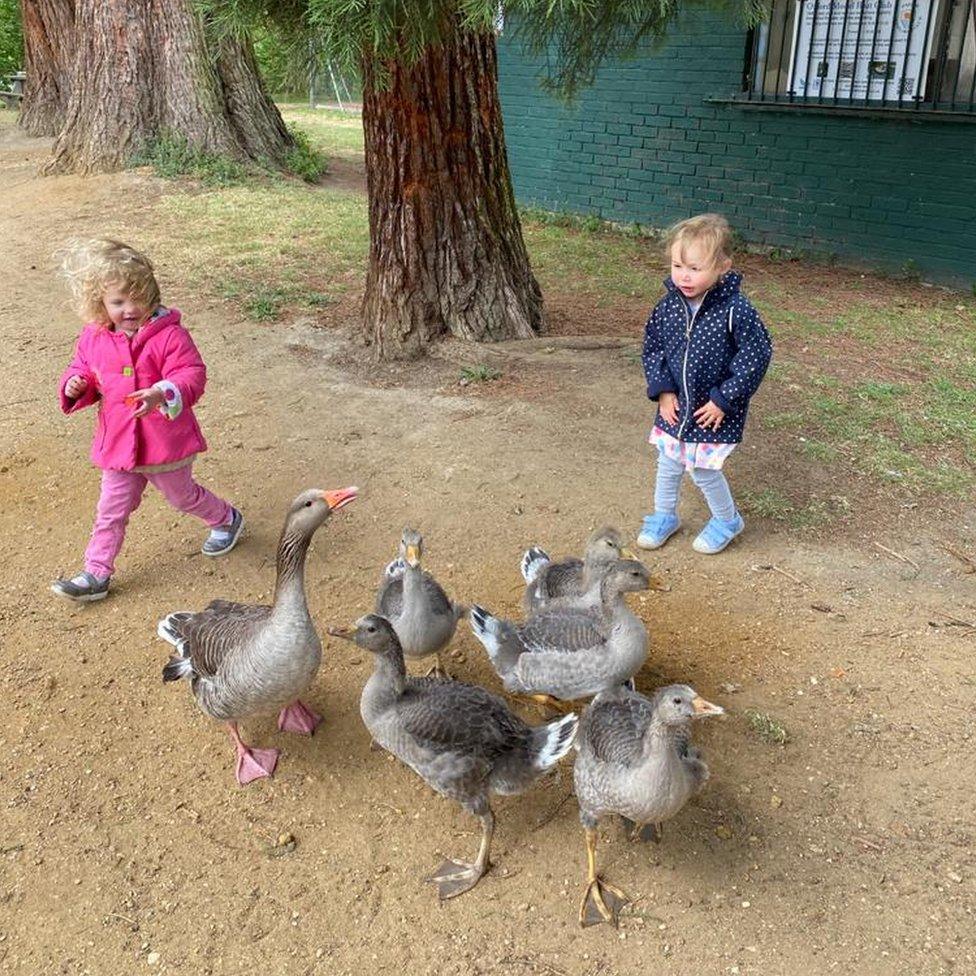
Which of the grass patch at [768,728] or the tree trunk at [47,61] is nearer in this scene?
the grass patch at [768,728]

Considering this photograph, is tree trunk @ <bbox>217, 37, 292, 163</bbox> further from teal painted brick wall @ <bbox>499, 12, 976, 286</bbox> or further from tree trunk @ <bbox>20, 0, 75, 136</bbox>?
tree trunk @ <bbox>20, 0, 75, 136</bbox>

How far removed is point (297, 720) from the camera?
3.62 meters

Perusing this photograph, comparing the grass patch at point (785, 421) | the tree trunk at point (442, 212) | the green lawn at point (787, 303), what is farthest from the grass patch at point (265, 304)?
the grass patch at point (785, 421)

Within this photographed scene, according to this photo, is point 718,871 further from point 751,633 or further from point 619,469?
point 619,469

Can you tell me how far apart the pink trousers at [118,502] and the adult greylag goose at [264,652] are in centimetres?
112

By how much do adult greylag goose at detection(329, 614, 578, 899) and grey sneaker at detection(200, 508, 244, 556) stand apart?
1.89m

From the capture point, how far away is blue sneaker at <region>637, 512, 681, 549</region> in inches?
189

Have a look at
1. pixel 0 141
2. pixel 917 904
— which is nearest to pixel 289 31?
pixel 917 904

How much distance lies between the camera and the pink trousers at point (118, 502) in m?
4.39

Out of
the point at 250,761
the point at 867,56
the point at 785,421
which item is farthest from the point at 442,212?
the point at 867,56

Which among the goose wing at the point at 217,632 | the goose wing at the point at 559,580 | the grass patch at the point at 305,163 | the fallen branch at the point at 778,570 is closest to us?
the goose wing at the point at 217,632

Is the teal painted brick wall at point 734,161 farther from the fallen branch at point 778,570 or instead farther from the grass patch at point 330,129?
the fallen branch at point 778,570

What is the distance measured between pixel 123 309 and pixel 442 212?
3.22 m

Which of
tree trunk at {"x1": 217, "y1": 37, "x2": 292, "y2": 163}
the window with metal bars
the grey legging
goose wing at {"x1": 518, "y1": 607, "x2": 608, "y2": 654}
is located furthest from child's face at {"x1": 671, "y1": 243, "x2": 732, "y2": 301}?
tree trunk at {"x1": 217, "y1": 37, "x2": 292, "y2": 163}
